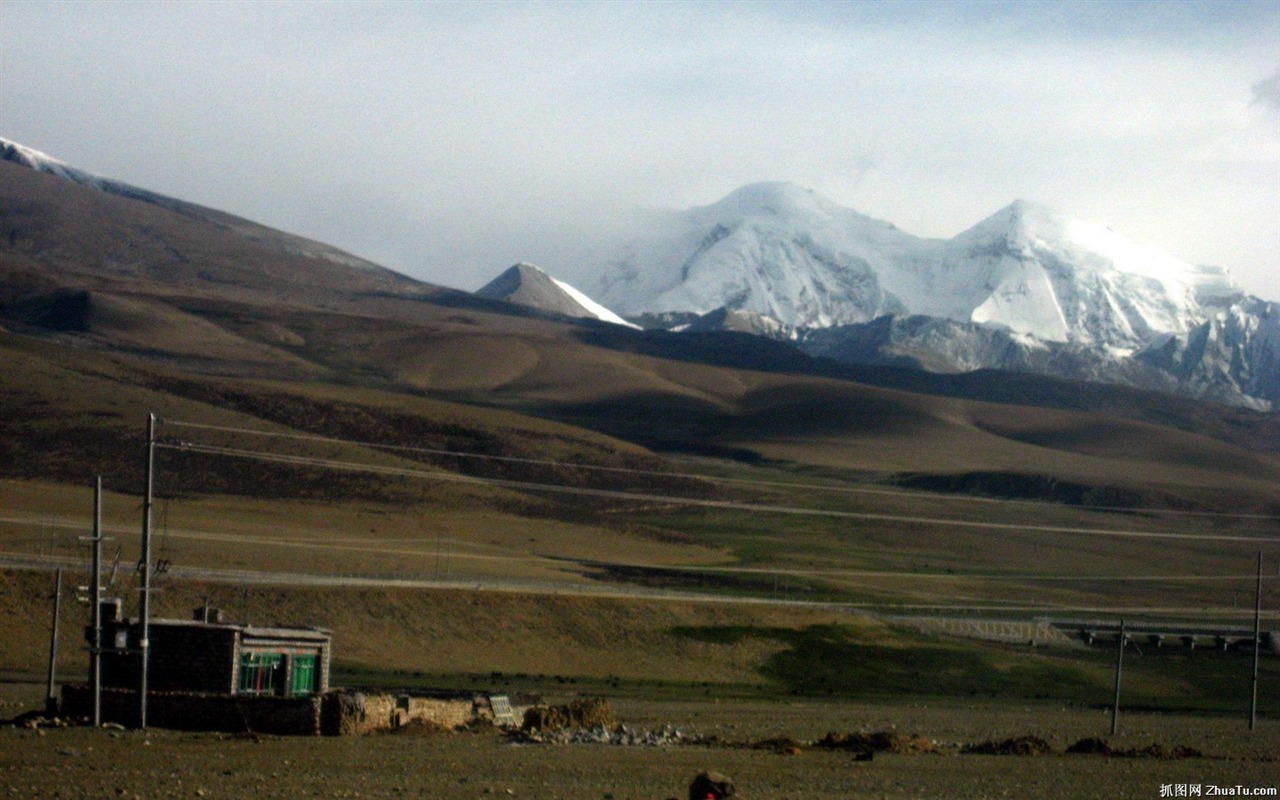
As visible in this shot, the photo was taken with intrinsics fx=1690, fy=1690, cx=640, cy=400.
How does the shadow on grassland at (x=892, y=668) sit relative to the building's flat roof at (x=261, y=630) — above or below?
below

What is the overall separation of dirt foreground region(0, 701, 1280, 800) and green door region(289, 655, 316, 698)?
18.9ft

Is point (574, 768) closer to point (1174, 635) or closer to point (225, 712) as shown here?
point (225, 712)

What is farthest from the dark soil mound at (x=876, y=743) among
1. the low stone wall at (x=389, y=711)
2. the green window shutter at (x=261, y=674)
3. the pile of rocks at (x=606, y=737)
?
the green window shutter at (x=261, y=674)

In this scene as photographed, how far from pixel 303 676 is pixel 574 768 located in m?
13.6

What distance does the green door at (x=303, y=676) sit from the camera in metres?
44.0

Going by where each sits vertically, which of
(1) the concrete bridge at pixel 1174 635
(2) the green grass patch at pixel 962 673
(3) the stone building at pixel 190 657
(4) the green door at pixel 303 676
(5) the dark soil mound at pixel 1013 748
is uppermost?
(3) the stone building at pixel 190 657

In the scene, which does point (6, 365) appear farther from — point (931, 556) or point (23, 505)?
point (931, 556)

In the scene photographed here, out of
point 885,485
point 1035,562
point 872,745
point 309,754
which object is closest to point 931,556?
point 1035,562

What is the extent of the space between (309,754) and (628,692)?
87.8ft

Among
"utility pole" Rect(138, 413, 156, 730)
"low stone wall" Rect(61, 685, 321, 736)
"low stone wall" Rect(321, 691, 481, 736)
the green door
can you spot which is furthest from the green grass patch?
"utility pole" Rect(138, 413, 156, 730)

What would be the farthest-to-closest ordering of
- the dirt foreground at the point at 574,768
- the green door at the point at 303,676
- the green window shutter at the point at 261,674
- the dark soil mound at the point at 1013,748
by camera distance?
the green door at the point at 303,676 → the dark soil mound at the point at 1013,748 → the green window shutter at the point at 261,674 → the dirt foreground at the point at 574,768

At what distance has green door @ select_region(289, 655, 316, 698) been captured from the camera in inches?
1732

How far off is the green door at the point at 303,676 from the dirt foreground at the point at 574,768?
577 cm

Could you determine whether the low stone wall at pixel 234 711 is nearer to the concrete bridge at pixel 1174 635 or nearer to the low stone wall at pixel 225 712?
the low stone wall at pixel 225 712
